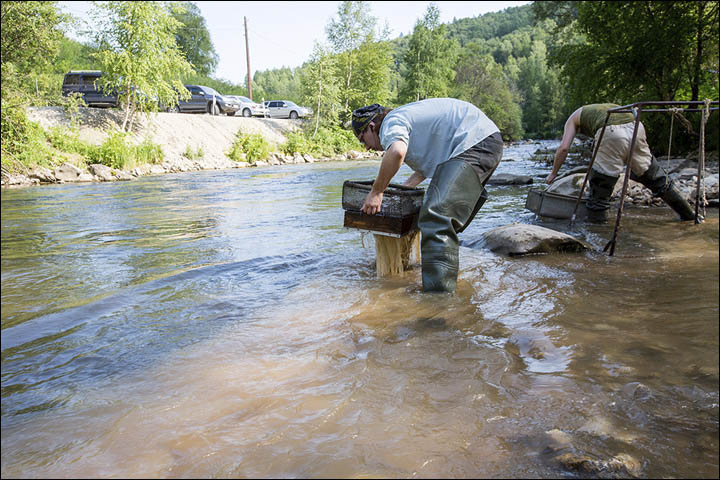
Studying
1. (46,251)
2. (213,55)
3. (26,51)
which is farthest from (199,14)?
(46,251)

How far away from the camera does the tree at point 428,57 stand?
185 ft

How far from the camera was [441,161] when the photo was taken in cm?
442

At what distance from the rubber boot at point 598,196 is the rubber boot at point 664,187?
395 mm

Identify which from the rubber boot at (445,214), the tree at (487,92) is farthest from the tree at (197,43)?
the rubber boot at (445,214)

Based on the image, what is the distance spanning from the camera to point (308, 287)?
498 centimetres

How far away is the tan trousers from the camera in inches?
272

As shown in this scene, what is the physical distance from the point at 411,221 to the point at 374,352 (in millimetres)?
1886

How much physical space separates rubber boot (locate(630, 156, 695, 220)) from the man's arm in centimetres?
480

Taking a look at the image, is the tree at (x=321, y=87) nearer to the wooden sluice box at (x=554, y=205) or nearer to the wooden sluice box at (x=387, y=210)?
the wooden sluice box at (x=554, y=205)

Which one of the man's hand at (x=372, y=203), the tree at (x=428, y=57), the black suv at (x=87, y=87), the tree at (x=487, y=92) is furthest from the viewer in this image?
the tree at (x=487, y=92)

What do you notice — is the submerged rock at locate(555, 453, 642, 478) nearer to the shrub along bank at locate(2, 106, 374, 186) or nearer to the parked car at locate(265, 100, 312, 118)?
the shrub along bank at locate(2, 106, 374, 186)

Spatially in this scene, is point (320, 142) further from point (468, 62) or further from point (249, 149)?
point (468, 62)

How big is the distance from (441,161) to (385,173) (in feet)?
2.20

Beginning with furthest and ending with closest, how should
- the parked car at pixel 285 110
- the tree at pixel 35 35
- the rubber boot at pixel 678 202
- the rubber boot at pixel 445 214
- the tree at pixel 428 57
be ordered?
the tree at pixel 428 57 < the parked car at pixel 285 110 < the tree at pixel 35 35 < the rubber boot at pixel 678 202 < the rubber boot at pixel 445 214
